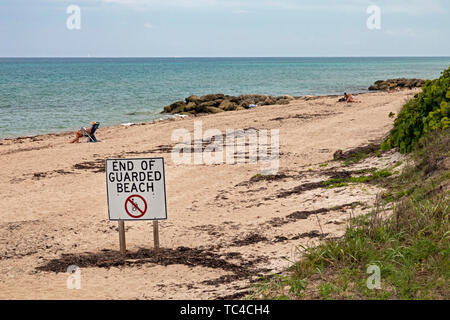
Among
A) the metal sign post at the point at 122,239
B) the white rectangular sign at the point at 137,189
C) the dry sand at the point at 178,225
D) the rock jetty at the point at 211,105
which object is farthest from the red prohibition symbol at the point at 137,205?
the rock jetty at the point at 211,105

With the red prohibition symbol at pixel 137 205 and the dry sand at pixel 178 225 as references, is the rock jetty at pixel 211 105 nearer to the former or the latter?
the dry sand at pixel 178 225

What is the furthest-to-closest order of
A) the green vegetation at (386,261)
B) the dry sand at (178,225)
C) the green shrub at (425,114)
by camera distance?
1. the green shrub at (425,114)
2. the dry sand at (178,225)
3. the green vegetation at (386,261)

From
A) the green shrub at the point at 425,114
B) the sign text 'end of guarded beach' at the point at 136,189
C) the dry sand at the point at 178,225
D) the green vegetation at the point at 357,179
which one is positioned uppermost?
the green shrub at the point at 425,114

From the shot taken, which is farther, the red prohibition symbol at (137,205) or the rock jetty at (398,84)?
the rock jetty at (398,84)

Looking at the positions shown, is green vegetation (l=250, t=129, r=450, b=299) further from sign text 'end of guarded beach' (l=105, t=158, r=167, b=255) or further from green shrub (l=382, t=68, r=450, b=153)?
green shrub (l=382, t=68, r=450, b=153)

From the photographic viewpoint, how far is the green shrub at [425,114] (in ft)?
30.5

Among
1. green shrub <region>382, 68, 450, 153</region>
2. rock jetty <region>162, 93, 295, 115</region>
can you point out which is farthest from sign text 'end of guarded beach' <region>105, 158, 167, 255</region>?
rock jetty <region>162, 93, 295, 115</region>

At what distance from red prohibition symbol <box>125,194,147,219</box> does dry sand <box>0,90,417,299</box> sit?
0.60 metres

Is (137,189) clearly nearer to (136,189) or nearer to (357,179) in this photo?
(136,189)

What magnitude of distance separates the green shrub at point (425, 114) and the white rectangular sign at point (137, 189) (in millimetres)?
4992

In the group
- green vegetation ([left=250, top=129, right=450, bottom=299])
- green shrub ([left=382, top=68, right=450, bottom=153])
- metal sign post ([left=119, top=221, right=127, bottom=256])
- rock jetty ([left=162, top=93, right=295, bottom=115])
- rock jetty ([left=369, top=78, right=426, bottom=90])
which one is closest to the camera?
green vegetation ([left=250, top=129, right=450, bottom=299])

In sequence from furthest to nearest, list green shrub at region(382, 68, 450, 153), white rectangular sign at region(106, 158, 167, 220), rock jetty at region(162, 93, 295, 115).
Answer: rock jetty at region(162, 93, 295, 115), green shrub at region(382, 68, 450, 153), white rectangular sign at region(106, 158, 167, 220)

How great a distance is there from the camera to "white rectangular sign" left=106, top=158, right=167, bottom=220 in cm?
700

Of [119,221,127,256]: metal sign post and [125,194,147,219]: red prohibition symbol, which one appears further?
[119,221,127,256]: metal sign post
